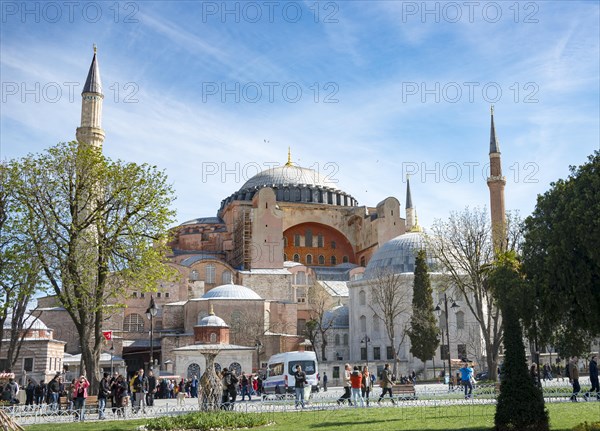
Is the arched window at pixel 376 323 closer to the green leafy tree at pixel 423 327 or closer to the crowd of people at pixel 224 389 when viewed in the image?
the green leafy tree at pixel 423 327

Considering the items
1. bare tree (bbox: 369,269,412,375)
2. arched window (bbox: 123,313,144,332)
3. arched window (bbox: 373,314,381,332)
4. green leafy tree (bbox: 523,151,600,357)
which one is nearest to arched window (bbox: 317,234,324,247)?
bare tree (bbox: 369,269,412,375)

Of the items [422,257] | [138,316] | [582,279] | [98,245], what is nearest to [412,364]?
[422,257]

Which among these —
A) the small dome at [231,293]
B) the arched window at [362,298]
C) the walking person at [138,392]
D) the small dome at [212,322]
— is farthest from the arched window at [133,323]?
the walking person at [138,392]

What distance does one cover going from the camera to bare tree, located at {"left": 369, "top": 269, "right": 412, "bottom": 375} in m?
41.7

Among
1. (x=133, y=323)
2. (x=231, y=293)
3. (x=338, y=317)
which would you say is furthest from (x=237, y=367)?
(x=133, y=323)

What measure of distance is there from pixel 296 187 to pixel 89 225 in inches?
1736

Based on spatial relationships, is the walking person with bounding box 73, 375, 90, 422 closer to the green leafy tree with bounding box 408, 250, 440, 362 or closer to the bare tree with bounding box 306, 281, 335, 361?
the green leafy tree with bounding box 408, 250, 440, 362

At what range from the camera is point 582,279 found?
13.2 m

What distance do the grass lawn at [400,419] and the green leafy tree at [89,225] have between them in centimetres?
556

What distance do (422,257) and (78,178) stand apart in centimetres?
2271

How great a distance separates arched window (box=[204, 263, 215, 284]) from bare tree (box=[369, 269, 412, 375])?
47.6 feet

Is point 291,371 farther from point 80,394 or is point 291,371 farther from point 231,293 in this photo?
point 231,293

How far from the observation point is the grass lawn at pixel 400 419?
493 inches

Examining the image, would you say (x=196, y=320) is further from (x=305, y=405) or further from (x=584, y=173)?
(x=584, y=173)
